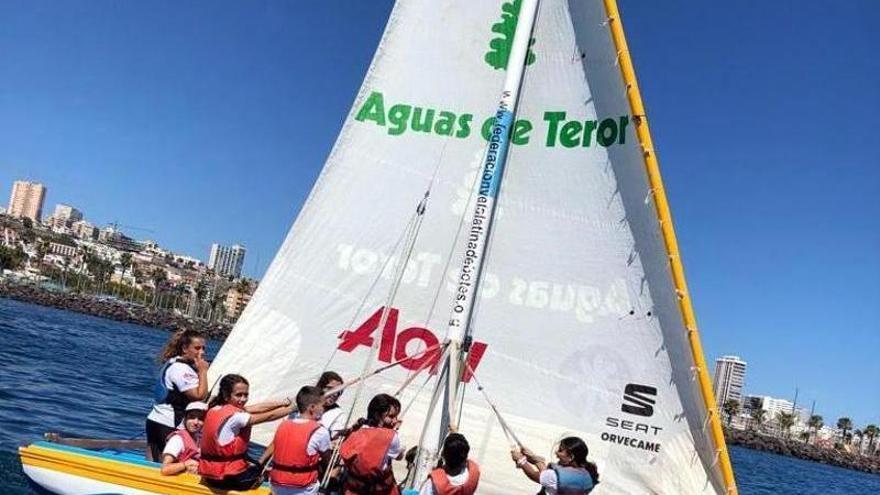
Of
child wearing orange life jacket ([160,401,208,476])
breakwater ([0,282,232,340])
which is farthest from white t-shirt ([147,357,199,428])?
breakwater ([0,282,232,340])

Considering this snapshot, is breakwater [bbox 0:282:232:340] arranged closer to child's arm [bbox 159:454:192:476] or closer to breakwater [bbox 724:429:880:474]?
breakwater [bbox 724:429:880:474]

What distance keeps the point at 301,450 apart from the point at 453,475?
138 cm

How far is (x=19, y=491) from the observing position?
1052 cm

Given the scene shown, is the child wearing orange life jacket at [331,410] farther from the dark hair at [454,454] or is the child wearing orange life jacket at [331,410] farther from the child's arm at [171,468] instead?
the child's arm at [171,468]

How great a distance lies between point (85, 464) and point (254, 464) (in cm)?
170

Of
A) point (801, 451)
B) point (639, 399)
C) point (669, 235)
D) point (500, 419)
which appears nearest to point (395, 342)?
point (500, 419)

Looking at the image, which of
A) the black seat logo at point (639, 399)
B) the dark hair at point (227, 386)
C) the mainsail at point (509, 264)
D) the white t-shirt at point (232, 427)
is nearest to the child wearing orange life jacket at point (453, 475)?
the white t-shirt at point (232, 427)

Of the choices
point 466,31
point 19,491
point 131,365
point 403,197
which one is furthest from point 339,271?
point 131,365

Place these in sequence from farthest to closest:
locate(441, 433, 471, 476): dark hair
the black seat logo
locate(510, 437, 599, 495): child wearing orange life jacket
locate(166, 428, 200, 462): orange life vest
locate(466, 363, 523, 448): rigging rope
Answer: locate(466, 363, 523, 448): rigging rope < the black seat logo < locate(166, 428, 200, 462): orange life vest < locate(510, 437, 599, 495): child wearing orange life jacket < locate(441, 433, 471, 476): dark hair

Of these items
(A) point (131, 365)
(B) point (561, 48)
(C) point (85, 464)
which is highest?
(B) point (561, 48)

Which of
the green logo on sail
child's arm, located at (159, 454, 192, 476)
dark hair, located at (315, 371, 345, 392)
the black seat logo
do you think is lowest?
child's arm, located at (159, 454, 192, 476)

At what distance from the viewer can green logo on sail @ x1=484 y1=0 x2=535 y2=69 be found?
10.2 metres

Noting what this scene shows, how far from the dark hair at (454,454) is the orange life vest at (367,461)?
49cm

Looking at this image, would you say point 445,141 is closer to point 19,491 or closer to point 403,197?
point 403,197
